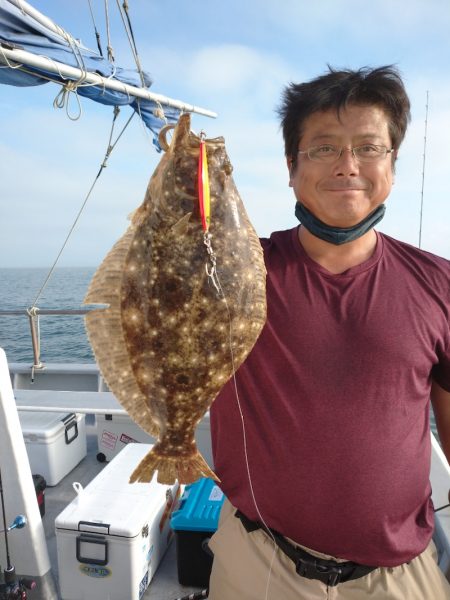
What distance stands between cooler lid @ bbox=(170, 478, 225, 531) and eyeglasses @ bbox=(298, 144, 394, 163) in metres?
2.44

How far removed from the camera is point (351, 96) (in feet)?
6.86

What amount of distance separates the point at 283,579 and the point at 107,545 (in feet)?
5.77

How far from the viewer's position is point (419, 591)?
6.92 feet

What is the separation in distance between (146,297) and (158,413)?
0.47 meters

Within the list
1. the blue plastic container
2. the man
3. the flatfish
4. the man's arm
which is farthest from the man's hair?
the blue plastic container

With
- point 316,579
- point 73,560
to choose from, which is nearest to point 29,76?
point 73,560

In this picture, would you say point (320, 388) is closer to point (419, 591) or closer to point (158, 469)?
point (158, 469)

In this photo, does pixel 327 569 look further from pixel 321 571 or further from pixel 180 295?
pixel 180 295

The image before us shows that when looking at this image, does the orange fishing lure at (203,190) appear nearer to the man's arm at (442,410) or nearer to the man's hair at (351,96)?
the man's hair at (351,96)

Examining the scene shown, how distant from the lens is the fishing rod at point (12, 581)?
3002 millimetres

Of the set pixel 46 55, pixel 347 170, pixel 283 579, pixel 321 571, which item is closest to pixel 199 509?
pixel 283 579

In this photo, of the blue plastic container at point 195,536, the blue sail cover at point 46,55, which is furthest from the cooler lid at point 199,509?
the blue sail cover at point 46,55

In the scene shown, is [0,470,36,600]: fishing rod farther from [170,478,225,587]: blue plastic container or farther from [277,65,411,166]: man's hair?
[277,65,411,166]: man's hair

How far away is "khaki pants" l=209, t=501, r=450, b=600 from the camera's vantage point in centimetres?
209
